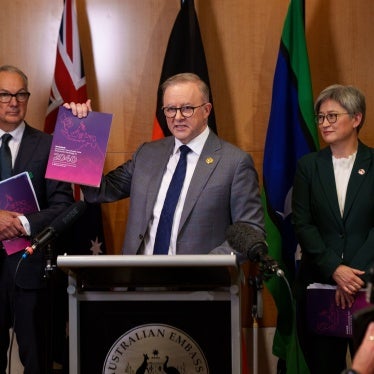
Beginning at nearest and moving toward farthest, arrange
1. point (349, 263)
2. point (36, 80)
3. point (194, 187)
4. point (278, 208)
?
point (194, 187)
point (349, 263)
point (278, 208)
point (36, 80)

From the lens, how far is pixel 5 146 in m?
3.82

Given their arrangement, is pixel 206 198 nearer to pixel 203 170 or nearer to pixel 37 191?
pixel 203 170

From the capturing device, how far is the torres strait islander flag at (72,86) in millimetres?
4484

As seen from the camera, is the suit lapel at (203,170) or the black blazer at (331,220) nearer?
the suit lapel at (203,170)

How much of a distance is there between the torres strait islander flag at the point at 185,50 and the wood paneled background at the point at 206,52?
252mm

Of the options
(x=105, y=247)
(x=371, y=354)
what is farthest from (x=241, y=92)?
(x=371, y=354)

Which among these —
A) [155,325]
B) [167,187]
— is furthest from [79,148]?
[155,325]

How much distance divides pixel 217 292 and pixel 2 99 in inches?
70.0

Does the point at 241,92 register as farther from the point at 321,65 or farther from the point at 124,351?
the point at 124,351

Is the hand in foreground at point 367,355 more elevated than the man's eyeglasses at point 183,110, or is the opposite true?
the man's eyeglasses at point 183,110

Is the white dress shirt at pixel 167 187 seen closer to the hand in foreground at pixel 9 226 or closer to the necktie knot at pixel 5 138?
the hand in foreground at pixel 9 226

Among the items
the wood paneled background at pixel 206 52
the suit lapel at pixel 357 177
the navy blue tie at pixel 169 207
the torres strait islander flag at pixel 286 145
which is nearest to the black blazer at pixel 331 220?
the suit lapel at pixel 357 177

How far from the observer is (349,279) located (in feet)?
11.7

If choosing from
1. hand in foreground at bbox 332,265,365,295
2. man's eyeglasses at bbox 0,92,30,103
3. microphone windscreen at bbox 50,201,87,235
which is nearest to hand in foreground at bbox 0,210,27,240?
microphone windscreen at bbox 50,201,87,235
